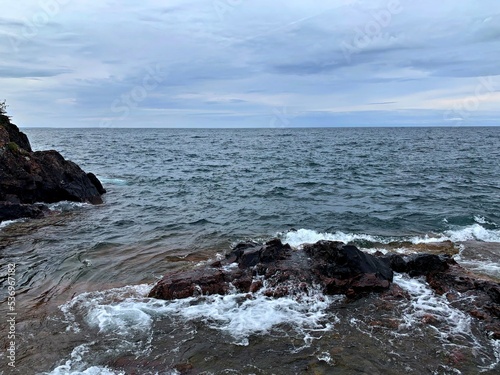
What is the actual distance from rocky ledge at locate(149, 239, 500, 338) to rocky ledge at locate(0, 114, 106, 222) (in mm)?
13680

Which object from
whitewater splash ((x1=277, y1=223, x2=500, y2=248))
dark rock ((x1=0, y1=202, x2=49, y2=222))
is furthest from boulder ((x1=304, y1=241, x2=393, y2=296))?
dark rock ((x1=0, y1=202, x2=49, y2=222))

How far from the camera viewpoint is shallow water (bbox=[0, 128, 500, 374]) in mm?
8164

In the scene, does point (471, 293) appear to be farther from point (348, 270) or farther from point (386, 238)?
point (386, 238)

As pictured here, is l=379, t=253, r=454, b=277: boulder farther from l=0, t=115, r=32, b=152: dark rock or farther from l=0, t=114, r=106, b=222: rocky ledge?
l=0, t=115, r=32, b=152: dark rock

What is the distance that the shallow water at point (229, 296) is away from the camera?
816 centimetres

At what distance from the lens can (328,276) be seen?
11617mm

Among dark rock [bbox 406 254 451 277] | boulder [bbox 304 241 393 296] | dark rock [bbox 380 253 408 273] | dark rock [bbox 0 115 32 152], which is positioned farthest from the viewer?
dark rock [bbox 0 115 32 152]

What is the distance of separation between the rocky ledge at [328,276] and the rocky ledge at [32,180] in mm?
13680

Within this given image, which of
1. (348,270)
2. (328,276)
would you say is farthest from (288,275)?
(348,270)

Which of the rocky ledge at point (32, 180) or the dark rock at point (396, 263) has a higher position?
the rocky ledge at point (32, 180)

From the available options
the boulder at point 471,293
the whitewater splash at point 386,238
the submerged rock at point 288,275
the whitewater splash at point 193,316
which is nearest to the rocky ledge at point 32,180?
the whitewater splash at point 193,316

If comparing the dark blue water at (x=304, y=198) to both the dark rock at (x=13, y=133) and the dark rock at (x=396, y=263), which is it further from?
the dark rock at (x=13, y=133)

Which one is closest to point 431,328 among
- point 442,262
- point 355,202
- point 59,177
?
point 442,262

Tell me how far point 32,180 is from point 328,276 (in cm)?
1965
